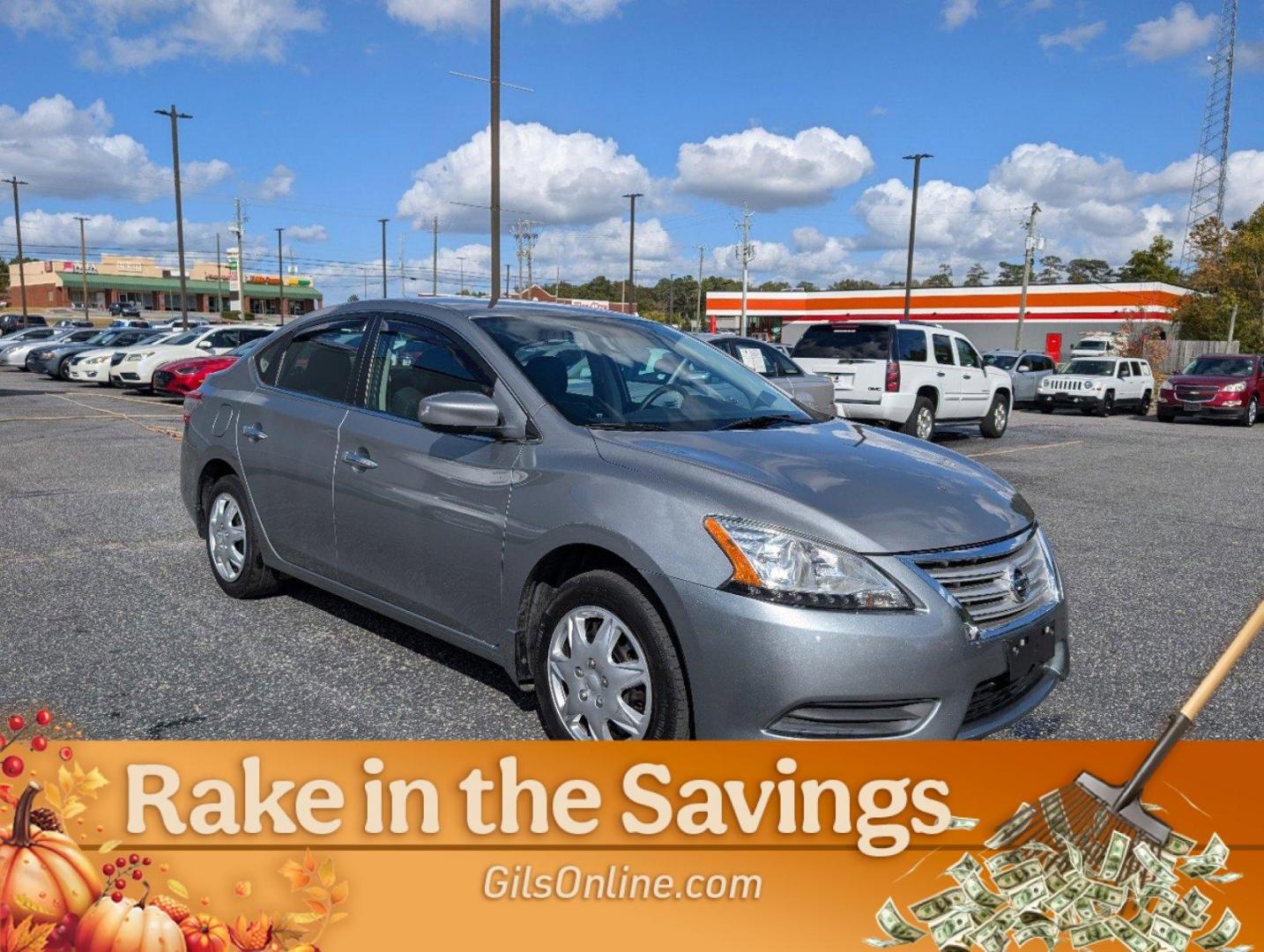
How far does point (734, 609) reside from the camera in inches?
111

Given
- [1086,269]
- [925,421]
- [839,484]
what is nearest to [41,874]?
[839,484]

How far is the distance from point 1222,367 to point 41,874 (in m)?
26.4

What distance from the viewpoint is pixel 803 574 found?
9.36 ft

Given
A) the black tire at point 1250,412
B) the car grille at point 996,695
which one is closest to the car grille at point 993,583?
the car grille at point 996,695

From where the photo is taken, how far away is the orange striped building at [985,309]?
180 feet

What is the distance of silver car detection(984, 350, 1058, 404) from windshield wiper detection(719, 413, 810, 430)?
2452cm

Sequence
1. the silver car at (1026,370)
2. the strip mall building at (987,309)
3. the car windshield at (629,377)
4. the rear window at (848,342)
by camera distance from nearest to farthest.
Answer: the car windshield at (629,377) → the rear window at (848,342) → the silver car at (1026,370) → the strip mall building at (987,309)

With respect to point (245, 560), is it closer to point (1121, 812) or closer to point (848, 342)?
point (1121, 812)

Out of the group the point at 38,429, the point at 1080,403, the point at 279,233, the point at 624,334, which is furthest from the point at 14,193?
the point at 624,334

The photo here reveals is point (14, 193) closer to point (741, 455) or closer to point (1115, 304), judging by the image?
point (1115, 304)

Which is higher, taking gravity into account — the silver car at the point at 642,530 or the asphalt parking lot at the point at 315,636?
the silver car at the point at 642,530

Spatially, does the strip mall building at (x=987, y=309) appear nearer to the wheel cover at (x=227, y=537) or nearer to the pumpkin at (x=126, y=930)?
the wheel cover at (x=227, y=537)

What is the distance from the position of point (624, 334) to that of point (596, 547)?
1519 mm

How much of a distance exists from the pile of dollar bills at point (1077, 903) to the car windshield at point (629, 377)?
1.87 metres
